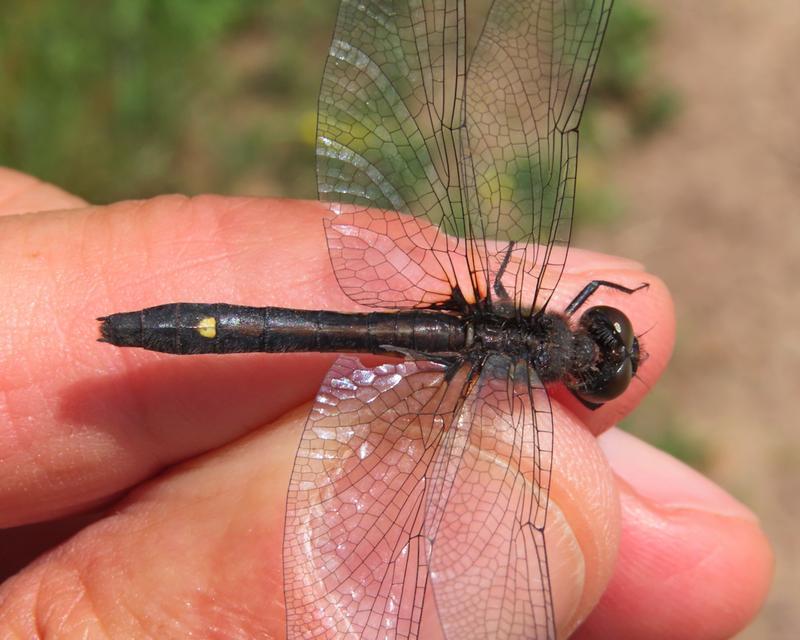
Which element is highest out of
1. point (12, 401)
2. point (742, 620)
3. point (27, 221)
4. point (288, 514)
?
point (27, 221)

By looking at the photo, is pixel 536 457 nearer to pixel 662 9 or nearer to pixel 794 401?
pixel 794 401

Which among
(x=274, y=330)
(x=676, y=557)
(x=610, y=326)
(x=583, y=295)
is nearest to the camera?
(x=274, y=330)

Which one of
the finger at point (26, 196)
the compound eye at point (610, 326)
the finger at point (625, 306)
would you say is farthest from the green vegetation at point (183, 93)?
the compound eye at point (610, 326)

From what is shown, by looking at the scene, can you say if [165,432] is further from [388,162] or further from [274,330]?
[388,162]

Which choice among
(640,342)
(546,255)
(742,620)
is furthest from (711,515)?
(546,255)

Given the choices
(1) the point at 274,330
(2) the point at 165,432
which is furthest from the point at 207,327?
(2) the point at 165,432

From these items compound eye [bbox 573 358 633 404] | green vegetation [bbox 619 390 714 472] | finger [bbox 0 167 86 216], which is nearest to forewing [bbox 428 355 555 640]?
compound eye [bbox 573 358 633 404]
